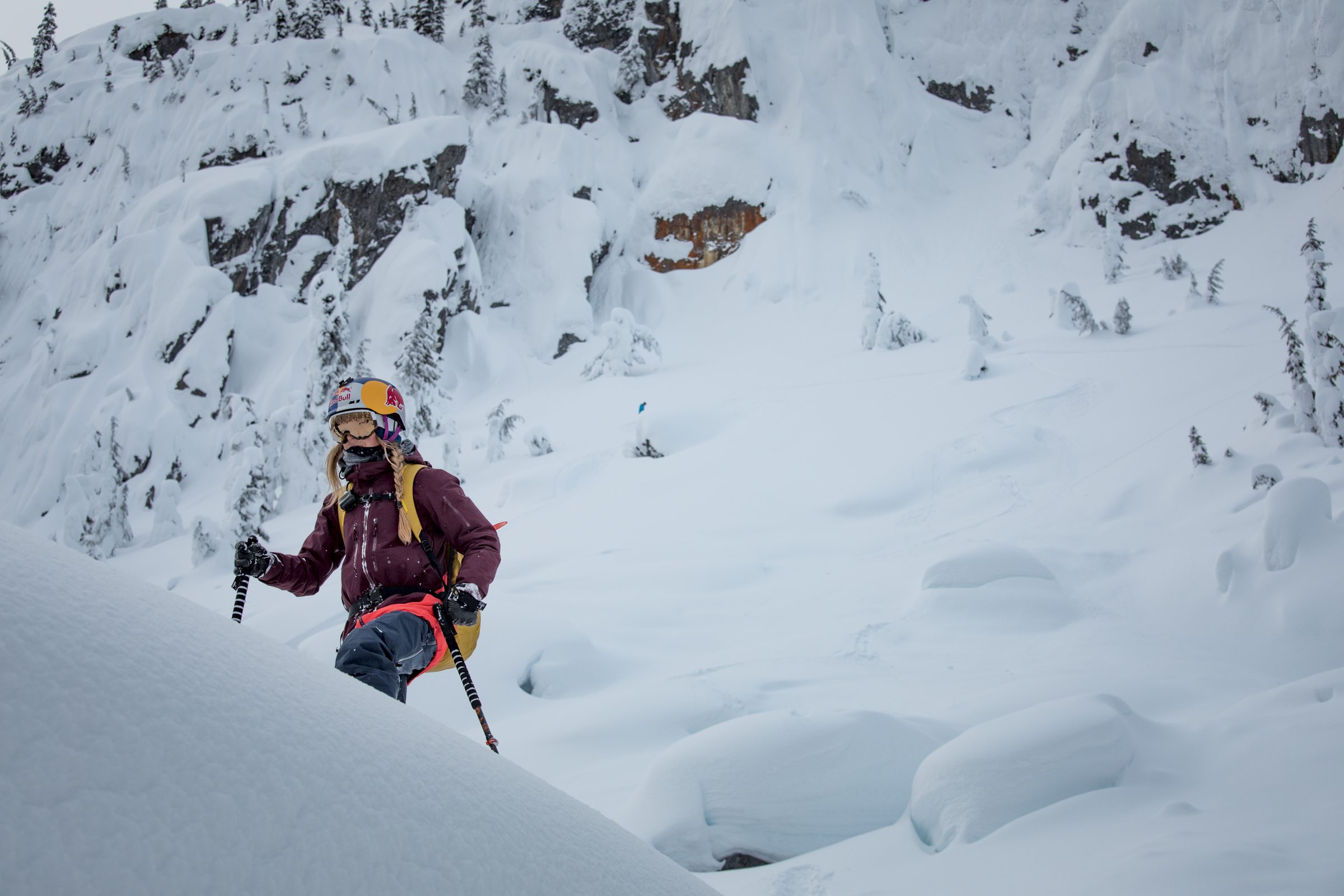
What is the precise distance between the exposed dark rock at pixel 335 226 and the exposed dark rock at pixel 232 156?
4.91 metres

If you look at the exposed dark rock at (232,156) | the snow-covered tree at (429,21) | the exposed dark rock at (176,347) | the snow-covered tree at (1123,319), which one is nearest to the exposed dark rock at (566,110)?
the snow-covered tree at (429,21)

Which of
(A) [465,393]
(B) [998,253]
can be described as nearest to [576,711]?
(A) [465,393]

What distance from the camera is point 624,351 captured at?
1933 cm

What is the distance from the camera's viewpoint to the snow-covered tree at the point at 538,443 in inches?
527

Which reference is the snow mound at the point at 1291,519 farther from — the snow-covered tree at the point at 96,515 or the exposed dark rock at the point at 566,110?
the exposed dark rock at the point at 566,110

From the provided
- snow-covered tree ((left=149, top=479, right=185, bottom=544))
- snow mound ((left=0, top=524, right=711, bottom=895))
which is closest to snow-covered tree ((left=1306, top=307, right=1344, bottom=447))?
snow mound ((left=0, top=524, right=711, bottom=895))

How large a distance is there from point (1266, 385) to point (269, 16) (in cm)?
4181

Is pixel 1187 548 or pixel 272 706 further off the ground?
pixel 272 706

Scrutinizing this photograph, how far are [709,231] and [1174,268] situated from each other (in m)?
15.9

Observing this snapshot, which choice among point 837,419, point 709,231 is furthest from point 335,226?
point 837,419

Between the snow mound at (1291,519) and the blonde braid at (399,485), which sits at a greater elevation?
the blonde braid at (399,485)

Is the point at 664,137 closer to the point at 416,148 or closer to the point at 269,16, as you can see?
the point at 416,148

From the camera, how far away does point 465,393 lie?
22094 millimetres

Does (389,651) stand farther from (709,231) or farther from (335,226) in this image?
(709,231)
